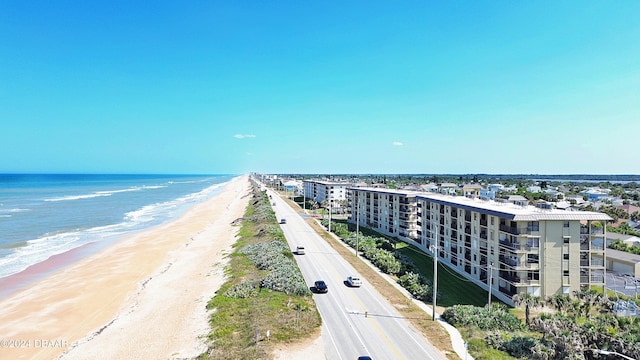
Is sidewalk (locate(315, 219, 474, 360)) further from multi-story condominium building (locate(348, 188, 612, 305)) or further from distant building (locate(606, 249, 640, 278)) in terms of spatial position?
distant building (locate(606, 249, 640, 278))

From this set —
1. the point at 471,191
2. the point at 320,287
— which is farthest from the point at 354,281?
the point at 471,191

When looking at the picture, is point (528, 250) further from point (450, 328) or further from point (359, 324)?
point (359, 324)

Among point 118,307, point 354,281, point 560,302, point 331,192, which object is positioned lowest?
point 118,307

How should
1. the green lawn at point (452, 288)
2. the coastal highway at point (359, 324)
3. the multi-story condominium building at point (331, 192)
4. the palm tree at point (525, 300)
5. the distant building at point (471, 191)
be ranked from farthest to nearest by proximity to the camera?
the multi-story condominium building at point (331, 192) → the distant building at point (471, 191) → the green lawn at point (452, 288) → the palm tree at point (525, 300) → the coastal highway at point (359, 324)

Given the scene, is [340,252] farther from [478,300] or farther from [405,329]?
[405,329]

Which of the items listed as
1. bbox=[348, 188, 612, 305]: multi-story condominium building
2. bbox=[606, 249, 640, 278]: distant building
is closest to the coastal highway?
bbox=[348, 188, 612, 305]: multi-story condominium building

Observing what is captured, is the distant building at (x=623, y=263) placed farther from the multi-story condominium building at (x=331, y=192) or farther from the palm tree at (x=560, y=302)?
the multi-story condominium building at (x=331, y=192)

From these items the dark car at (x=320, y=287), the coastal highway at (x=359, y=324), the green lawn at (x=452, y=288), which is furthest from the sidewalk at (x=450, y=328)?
the dark car at (x=320, y=287)
